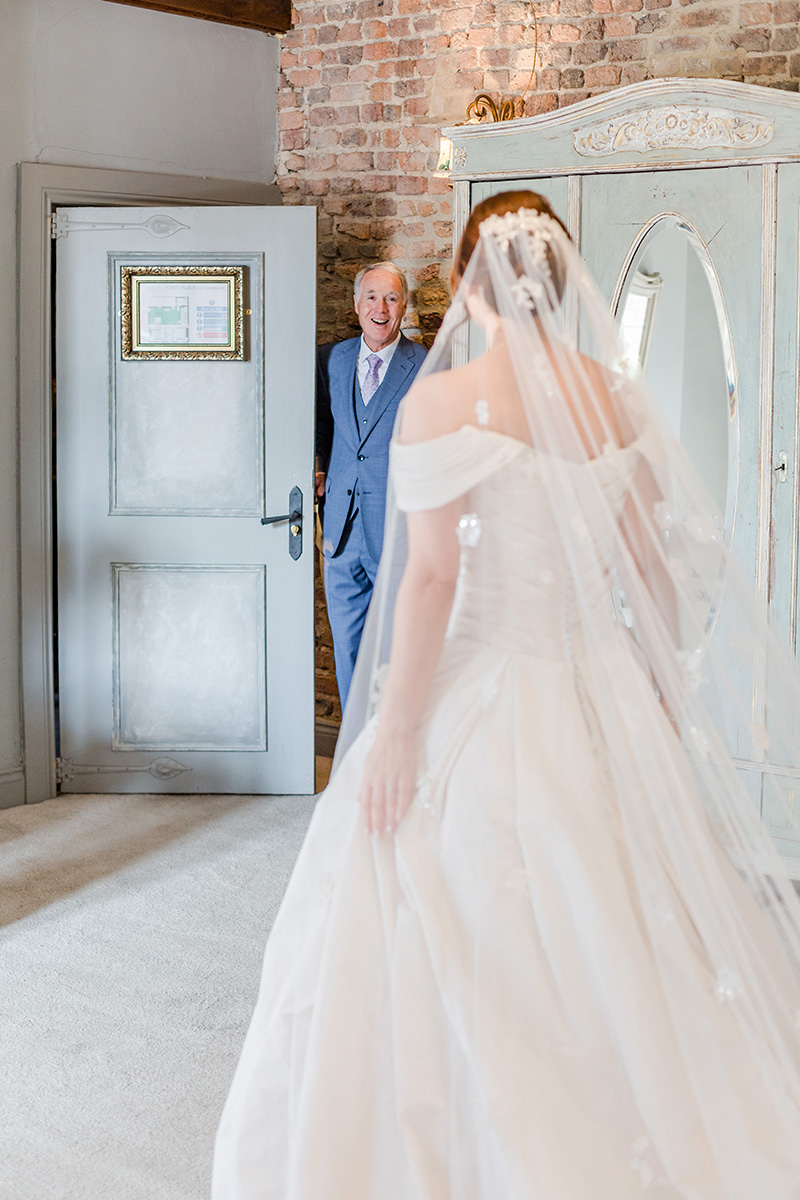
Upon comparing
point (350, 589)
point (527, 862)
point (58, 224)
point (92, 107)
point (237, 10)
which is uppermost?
point (237, 10)

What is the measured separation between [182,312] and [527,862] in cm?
307

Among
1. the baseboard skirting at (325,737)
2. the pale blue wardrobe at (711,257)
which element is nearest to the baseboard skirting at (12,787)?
the baseboard skirting at (325,737)

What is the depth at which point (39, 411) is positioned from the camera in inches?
162

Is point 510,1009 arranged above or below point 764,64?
below

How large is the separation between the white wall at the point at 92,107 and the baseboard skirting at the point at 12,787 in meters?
0.03

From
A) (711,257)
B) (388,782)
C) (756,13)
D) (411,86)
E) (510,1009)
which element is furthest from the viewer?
(411,86)

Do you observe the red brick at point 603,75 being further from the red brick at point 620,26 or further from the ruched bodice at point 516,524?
the ruched bodice at point 516,524

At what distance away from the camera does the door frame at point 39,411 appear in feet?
13.2

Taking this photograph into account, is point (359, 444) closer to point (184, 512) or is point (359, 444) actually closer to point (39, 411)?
point (184, 512)

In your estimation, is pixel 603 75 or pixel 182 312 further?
pixel 182 312

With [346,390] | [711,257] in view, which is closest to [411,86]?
[346,390]

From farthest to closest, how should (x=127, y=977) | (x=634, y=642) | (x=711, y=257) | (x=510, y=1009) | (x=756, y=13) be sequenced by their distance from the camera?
(x=756, y=13) → (x=711, y=257) → (x=127, y=977) → (x=634, y=642) → (x=510, y=1009)

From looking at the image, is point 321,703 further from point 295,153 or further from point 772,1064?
point 772,1064

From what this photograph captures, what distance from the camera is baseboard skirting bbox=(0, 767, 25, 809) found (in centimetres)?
412
